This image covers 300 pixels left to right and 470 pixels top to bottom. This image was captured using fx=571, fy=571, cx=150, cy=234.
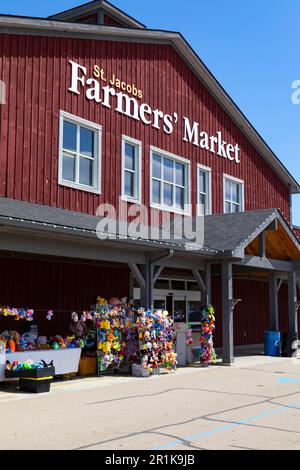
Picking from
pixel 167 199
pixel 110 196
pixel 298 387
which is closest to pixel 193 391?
pixel 298 387

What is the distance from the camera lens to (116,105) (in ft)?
56.3

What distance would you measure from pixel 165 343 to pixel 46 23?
8.77 meters

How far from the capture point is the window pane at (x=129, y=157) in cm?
1761

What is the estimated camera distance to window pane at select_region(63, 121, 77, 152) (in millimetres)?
15478

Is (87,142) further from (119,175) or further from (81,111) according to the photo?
(119,175)

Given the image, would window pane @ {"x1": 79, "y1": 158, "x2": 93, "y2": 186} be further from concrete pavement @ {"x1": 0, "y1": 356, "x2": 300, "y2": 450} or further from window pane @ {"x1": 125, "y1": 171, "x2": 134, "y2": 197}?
concrete pavement @ {"x1": 0, "y1": 356, "x2": 300, "y2": 450}

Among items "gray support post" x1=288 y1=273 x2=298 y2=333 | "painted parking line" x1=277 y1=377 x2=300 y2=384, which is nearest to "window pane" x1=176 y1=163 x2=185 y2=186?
"gray support post" x1=288 y1=273 x2=298 y2=333

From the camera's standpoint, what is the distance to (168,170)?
19359 millimetres

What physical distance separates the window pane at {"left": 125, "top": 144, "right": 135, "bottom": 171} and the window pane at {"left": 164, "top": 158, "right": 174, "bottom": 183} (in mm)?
1693

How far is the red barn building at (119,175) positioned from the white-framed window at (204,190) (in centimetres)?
5

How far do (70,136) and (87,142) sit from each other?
0.73 m

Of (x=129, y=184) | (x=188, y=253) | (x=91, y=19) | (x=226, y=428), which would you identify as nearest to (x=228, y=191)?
(x=129, y=184)
